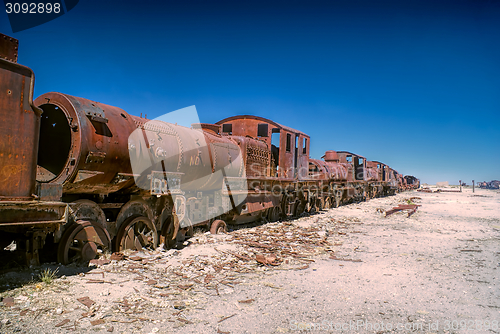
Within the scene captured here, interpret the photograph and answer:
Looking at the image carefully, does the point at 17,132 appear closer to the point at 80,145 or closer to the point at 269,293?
the point at 80,145

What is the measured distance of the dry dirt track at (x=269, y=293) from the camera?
370 centimetres

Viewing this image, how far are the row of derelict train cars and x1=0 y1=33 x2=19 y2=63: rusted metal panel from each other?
0.01m

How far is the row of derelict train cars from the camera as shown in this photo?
397 centimetres

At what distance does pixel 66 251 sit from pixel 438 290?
6.13 meters

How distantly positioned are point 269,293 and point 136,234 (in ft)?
10.5

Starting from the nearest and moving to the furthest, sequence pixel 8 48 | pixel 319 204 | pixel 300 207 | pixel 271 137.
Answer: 1. pixel 8 48
2. pixel 271 137
3. pixel 300 207
4. pixel 319 204

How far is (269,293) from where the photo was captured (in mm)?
4844

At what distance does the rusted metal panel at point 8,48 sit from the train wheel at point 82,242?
8.49 feet

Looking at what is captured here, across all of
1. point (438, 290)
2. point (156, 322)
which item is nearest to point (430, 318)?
point (438, 290)

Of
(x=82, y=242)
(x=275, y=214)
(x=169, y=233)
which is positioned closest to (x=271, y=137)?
(x=275, y=214)

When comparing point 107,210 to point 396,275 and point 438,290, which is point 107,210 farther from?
point 438,290

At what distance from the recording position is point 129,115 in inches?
246

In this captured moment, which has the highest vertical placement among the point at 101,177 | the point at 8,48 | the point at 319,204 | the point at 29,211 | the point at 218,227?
the point at 8,48

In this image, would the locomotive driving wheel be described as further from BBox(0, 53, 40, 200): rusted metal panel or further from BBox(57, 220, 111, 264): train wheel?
BBox(0, 53, 40, 200): rusted metal panel
